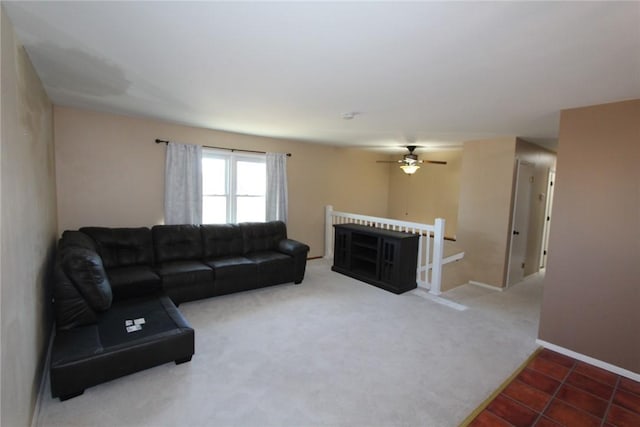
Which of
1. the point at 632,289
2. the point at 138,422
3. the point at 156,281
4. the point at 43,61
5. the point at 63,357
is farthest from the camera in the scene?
the point at 156,281

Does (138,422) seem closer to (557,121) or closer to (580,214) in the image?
(580,214)

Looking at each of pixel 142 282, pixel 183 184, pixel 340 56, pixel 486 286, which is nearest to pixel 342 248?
pixel 486 286

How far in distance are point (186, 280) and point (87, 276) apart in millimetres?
1248

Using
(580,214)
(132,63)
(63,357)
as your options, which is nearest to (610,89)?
(580,214)

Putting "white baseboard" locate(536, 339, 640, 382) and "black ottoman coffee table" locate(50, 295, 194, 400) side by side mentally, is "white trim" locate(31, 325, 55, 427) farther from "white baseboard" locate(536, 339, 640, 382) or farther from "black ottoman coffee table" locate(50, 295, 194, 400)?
"white baseboard" locate(536, 339, 640, 382)

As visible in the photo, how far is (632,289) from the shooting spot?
8.41 ft

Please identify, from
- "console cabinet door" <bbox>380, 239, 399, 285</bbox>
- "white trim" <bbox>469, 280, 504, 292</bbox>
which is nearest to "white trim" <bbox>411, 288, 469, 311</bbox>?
"console cabinet door" <bbox>380, 239, 399, 285</bbox>

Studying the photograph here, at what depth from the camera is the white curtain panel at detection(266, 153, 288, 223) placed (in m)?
5.37

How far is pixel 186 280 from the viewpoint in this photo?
3641 mm

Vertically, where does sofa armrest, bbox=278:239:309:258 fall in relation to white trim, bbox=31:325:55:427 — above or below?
above

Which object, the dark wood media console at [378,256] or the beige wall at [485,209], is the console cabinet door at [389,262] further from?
the beige wall at [485,209]

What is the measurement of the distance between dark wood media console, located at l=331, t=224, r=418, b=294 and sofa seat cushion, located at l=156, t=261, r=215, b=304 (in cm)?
229

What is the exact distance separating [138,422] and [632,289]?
3.93m

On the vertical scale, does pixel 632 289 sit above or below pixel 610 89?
below
